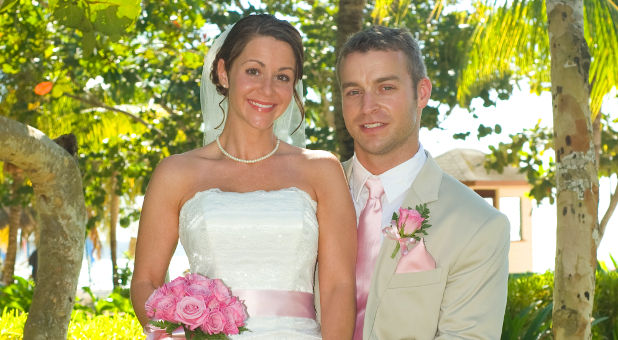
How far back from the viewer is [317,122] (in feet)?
41.8

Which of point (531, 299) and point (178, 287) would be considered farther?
point (531, 299)

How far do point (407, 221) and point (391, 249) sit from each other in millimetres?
193

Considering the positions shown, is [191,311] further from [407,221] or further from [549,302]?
[549,302]

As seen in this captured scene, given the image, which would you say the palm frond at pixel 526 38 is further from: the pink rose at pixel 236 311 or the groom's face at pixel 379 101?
the pink rose at pixel 236 311

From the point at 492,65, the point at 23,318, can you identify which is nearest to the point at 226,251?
the point at 23,318

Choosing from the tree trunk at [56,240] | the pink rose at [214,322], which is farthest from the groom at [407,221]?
the tree trunk at [56,240]

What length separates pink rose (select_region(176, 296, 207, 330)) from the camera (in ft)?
9.54

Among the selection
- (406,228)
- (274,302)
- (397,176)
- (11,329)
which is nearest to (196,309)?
(274,302)

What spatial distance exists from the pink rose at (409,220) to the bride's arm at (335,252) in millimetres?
327

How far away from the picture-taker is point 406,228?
11.5ft

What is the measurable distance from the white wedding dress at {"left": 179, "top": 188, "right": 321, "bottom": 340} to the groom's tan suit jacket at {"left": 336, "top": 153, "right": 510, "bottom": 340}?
425 mm

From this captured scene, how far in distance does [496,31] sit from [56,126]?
9082 mm

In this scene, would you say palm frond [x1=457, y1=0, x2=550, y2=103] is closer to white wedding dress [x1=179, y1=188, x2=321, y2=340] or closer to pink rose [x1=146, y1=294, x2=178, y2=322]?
white wedding dress [x1=179, y1=188, x2=321, y2=340]

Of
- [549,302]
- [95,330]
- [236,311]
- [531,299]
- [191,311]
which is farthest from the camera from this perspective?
[531,299]
